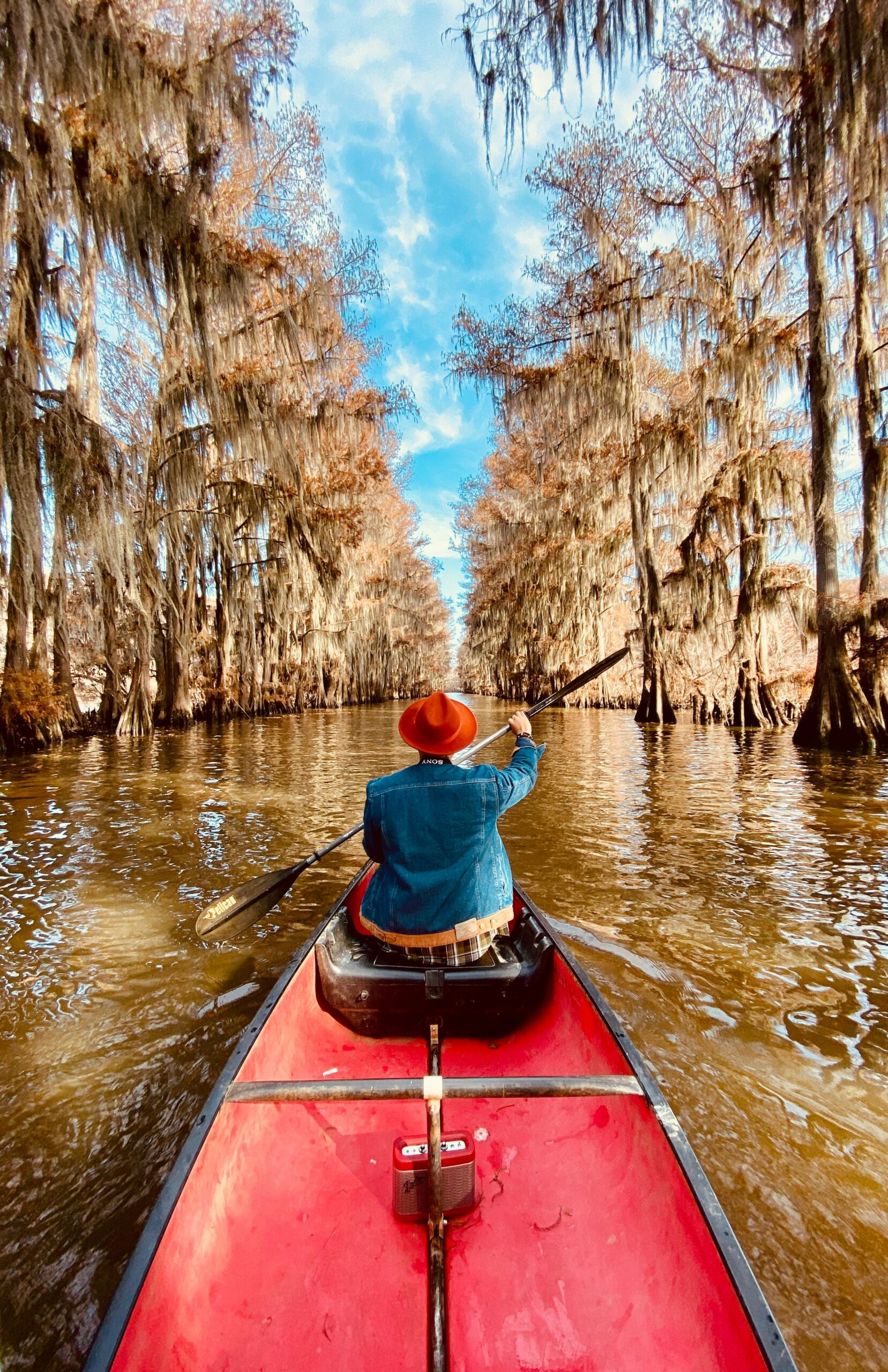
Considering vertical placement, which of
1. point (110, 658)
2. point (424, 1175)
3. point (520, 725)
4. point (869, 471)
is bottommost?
point (424, 1175)

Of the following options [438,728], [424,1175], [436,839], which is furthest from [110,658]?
[424,1175]

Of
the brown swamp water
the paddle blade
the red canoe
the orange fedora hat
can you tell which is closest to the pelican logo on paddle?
the paddle blade

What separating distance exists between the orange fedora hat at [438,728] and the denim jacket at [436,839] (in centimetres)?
8

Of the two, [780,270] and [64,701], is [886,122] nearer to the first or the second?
[780,270]

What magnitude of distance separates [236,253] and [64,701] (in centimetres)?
1021

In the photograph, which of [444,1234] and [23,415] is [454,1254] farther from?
[23,415]

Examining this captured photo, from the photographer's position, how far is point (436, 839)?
9.16 feet

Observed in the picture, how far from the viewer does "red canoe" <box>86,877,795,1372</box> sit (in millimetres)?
1430

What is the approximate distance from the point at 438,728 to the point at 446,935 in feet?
3.13

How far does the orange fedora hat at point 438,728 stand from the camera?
2.87 m

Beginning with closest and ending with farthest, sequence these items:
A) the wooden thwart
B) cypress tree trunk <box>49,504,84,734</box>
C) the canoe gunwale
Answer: the canoe gunwale
the wooden thwart
cypress tree trunk <box>49,504,84,734</box>

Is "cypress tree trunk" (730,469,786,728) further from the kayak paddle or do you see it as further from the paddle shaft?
the kayak paddle

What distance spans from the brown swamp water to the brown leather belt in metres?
0.96

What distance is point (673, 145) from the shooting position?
13391 millimetres
